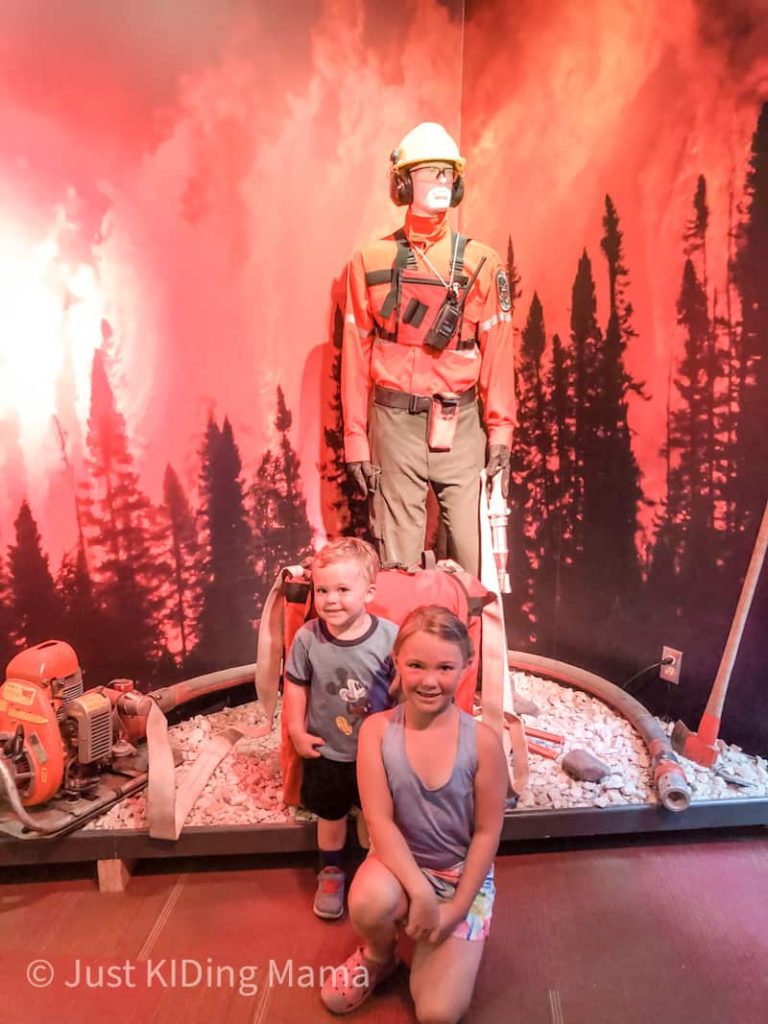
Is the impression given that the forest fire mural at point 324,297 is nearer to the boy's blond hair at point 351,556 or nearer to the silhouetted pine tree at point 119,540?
the silhouetted pine tree at point 119,540

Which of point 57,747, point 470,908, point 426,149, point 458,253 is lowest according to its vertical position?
point 470,908

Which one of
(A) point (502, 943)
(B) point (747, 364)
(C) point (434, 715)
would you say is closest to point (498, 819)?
(C) point (434, 715)

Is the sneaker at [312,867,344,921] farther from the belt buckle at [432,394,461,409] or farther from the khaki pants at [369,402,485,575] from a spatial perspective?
the belt buckle at [432,394,461,409]

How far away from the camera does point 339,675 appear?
250cm

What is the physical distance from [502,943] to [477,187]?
3.38m

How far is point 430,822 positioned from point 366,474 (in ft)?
5.13

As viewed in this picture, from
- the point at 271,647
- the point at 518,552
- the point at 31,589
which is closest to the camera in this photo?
the point at 271,647

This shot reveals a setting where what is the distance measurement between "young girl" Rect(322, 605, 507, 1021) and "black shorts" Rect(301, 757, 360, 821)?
0.41 meters

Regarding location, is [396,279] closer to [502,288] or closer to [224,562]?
[502,288]

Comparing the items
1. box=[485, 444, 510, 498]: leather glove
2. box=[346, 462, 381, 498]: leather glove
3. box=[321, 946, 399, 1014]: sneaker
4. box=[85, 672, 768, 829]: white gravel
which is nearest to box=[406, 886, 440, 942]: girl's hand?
box=[321, 946, 399, 1014]: sneaker

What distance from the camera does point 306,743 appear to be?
2514mm

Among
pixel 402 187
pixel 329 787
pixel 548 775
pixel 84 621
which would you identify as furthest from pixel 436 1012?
pixel 402 187

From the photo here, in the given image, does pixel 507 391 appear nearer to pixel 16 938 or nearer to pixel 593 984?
pixel 593 984

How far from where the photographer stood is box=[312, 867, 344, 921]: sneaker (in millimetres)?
2549
